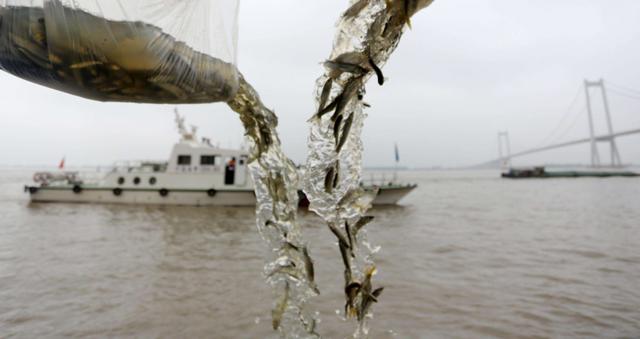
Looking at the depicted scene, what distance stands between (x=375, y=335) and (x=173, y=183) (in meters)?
14.5

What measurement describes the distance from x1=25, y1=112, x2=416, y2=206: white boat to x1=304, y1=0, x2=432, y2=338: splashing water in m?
12.9

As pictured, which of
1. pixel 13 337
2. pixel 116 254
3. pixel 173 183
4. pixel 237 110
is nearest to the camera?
pixel 237 110

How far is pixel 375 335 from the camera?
325cm

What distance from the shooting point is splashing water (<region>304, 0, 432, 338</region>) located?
140cm

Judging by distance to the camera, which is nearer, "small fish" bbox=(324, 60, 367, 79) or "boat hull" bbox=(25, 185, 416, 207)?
"small fish" bbox=(324, 60, 367, 79)

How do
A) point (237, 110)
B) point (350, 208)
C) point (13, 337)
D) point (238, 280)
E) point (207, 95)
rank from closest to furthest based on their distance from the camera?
point (207, 95), point (350, 208), point (237, 110), point (13, 337), point (238, 280)

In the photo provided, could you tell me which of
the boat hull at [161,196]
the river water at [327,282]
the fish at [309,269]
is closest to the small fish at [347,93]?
the fish at [309,269]

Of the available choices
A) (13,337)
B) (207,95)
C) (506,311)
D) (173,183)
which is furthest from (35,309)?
(173,183)

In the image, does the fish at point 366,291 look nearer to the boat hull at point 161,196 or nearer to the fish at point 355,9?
→ the fish at point 355,9

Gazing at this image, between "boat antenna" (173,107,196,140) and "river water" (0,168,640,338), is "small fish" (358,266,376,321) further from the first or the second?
"boat antenna" (173,107,196,140)

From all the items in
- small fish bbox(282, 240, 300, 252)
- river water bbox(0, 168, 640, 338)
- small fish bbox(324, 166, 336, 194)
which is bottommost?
river water bbox(0, 168, 640, 338)

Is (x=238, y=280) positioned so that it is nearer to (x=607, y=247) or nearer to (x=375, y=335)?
(x=375, y=335)

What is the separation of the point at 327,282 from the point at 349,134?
3.57m

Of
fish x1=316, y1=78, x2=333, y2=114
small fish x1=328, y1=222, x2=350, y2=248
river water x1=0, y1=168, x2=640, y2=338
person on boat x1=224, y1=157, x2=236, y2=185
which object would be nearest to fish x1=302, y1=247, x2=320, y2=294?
small fish x1=328, y1=222, x2=350, y2=248
